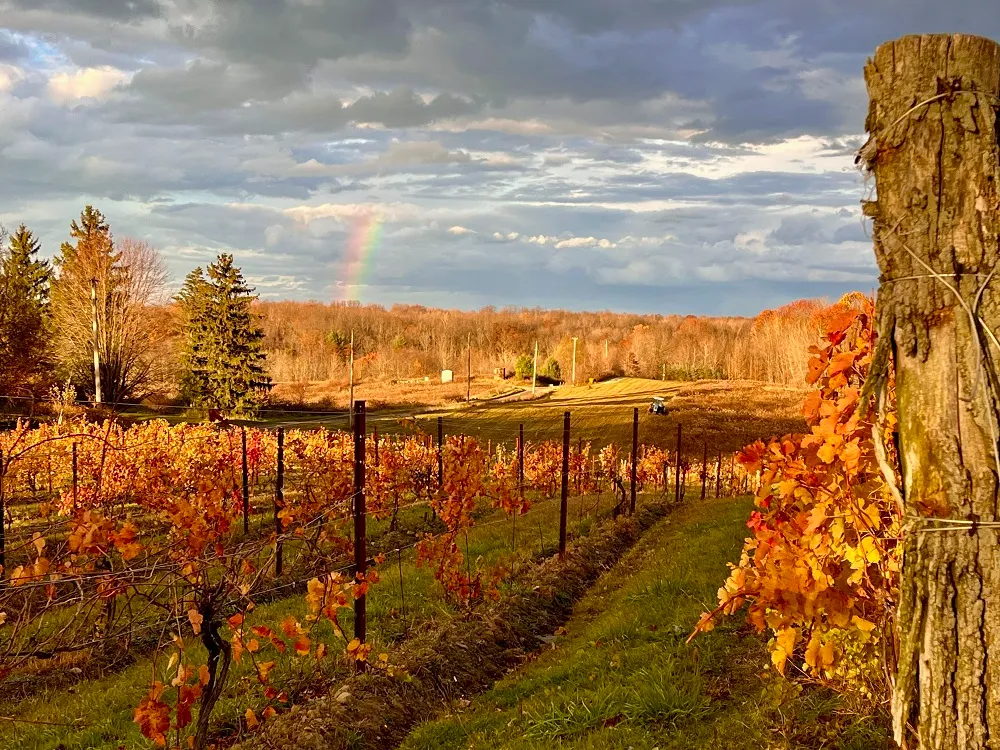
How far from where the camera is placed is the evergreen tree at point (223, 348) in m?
41.8

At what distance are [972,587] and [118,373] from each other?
144ft

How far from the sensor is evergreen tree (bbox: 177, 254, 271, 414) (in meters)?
41.8

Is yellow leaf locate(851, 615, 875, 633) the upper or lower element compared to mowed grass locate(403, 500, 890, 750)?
upper

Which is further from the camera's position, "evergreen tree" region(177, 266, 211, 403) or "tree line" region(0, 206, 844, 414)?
"evergreen tree" region(177, 266, 211, 403)

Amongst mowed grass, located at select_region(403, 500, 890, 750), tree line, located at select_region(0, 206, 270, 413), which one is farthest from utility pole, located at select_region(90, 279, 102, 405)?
mowed grass, located at select_region(403, 500, 890, 750)

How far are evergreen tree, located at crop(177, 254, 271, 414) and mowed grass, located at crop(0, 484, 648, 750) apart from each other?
35165 millimetres

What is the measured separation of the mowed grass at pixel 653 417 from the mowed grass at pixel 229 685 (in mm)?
24051

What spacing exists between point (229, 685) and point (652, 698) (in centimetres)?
350

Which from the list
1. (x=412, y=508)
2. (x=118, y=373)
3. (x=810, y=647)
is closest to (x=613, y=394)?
(x=118, y=373)

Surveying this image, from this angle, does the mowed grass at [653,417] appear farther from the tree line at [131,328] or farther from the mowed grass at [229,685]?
the mowed grass at [229,685]

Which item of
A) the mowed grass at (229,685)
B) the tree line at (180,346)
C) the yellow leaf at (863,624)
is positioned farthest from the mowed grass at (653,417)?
the yellow leaf at (863,624)

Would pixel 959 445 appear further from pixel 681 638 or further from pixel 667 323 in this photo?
pixel 667 323

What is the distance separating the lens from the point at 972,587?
7.75 ft

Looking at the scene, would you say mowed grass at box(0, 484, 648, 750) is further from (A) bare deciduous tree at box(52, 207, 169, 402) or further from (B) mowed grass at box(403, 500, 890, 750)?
(A) bare deciduous tree at box(52, 207, 169, 402)
